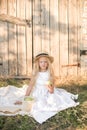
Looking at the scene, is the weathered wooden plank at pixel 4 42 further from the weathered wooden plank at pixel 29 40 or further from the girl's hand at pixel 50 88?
the girl's hand at pixel 50 88

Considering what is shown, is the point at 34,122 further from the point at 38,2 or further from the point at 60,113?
the point at 38,2

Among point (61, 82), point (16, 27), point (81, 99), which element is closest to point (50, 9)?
point (16, 27)

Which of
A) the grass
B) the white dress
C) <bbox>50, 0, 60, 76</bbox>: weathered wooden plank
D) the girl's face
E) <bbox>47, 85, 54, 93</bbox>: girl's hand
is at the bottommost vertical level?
the grass

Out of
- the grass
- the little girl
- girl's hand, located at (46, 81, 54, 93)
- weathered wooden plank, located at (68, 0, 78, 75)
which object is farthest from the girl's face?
weathered wooden plank, located at (68, 0, 78, 75)

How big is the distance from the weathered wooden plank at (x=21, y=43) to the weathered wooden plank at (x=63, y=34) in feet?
3.18

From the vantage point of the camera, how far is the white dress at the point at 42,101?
7.20m

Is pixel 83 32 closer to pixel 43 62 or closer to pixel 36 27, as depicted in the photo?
pixel 36 27

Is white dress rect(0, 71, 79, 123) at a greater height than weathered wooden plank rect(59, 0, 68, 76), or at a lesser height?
lesser

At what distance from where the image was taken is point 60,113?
723 centimetres

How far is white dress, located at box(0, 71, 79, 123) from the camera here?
720cm

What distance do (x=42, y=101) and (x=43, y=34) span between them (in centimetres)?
350

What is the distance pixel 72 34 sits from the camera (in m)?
10.8

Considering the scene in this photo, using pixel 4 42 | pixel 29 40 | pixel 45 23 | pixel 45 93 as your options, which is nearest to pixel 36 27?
pixel 45 23

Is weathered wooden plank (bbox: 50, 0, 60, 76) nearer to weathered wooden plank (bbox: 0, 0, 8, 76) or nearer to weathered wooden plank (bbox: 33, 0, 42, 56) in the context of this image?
weathered wooden plank (bbox: 33, 0, 42, 56)
